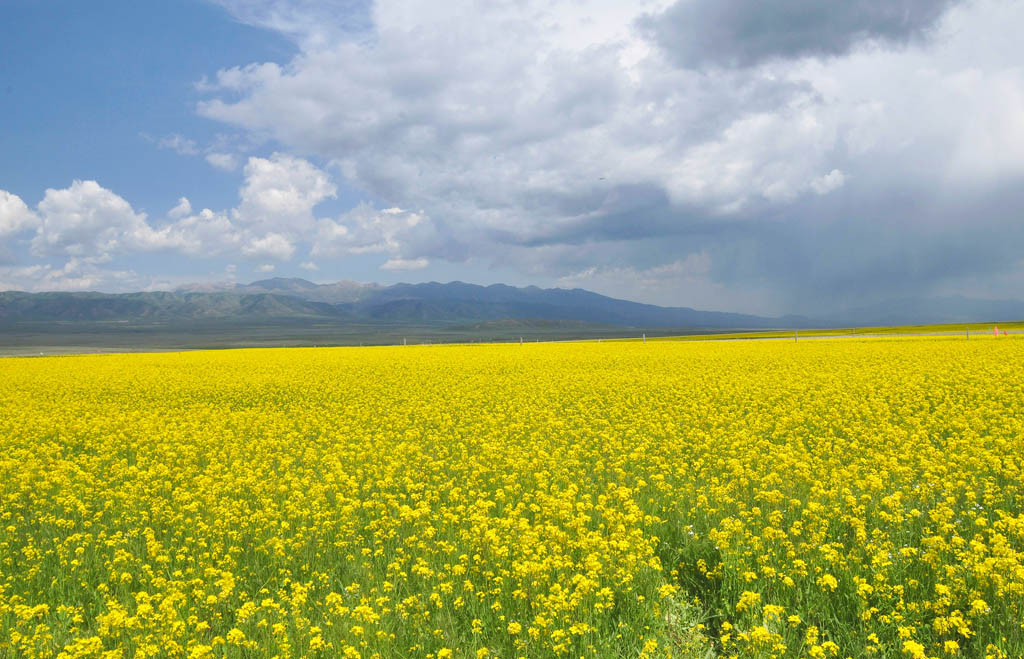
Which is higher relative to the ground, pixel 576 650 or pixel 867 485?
pixel 867 485

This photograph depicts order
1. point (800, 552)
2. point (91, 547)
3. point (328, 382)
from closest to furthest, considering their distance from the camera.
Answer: point (800, 552), point (91, 547), point (328, 382)

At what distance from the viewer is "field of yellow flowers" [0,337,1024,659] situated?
5.22m

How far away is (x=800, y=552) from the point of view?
647 cm

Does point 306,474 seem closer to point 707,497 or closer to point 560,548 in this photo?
point 560,548

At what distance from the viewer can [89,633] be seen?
18.8 ft

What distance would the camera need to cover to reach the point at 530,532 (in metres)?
6.87

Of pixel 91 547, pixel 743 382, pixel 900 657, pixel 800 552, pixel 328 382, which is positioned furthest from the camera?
pixel 328 382

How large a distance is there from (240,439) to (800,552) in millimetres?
12516

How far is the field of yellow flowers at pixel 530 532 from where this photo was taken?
5.22 meters

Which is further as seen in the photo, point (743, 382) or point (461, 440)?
point (743, 382)

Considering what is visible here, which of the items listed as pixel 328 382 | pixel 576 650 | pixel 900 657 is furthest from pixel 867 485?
pixel 328 382

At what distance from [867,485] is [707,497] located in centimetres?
232

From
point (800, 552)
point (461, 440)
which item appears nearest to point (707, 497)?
point (800, 552)

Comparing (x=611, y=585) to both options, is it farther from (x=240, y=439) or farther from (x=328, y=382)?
(x=328, y=382)
